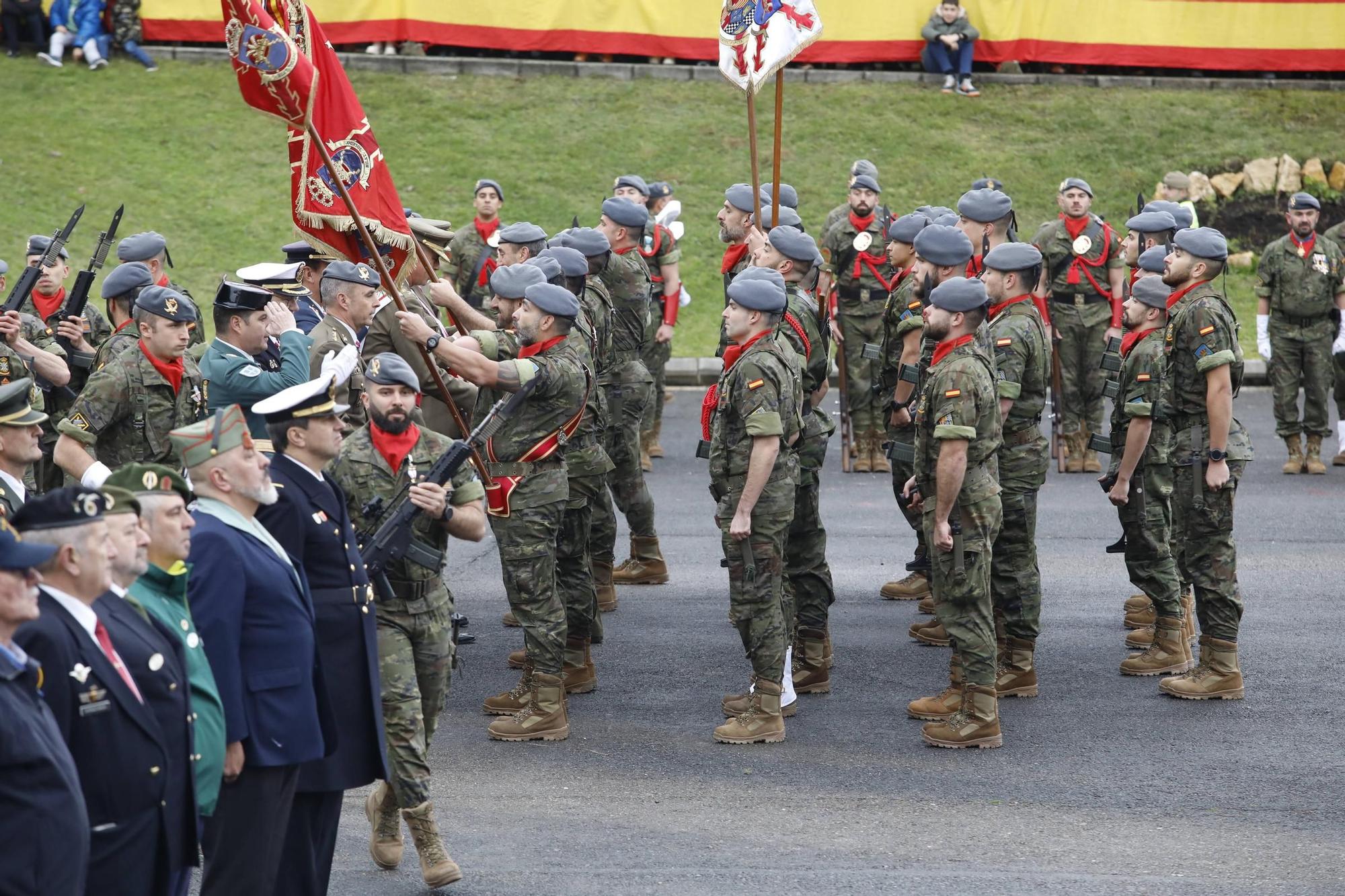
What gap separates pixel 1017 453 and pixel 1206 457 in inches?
38.5

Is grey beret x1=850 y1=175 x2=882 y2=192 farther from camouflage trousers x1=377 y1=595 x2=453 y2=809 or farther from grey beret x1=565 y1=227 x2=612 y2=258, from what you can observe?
camouflage trousers x1=377 y1=595 x2=453 y2=809

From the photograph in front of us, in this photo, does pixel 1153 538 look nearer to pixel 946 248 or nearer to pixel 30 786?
pixel 946 248

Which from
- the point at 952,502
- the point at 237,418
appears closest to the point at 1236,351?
the point at 952,502

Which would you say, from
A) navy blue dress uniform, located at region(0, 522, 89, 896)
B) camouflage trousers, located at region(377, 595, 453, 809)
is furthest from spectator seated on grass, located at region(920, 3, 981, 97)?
navy blue dress uniform, located at region(0, 522, 89, 896)

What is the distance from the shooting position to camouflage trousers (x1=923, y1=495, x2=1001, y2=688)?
801 cm

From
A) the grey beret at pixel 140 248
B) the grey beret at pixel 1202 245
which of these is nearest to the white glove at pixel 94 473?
the grey beret at pixel 140 248

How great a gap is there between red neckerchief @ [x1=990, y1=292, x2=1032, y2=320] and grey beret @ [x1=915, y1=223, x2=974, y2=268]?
310 millimetres

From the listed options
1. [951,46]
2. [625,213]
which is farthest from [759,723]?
[951,46]

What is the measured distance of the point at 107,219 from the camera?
21.6 m

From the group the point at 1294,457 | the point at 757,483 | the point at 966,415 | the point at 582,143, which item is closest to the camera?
the point at 757,483

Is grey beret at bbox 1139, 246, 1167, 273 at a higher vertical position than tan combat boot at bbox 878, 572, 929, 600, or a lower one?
higher

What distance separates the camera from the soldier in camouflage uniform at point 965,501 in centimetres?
794

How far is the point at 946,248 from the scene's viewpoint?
9.16 metres

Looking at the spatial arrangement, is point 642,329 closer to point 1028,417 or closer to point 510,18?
point 1028,417
